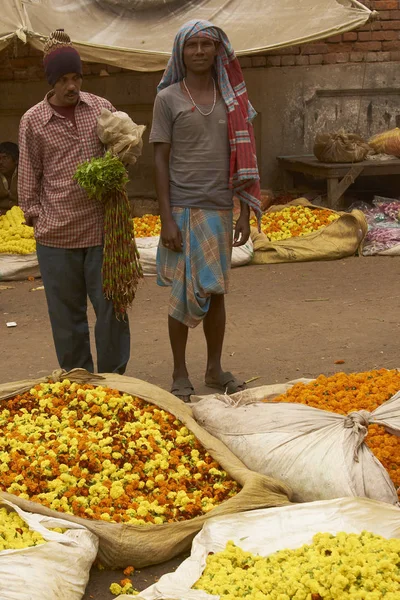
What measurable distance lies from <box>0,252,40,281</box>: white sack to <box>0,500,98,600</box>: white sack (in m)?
5.22

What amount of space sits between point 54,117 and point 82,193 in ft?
1.34

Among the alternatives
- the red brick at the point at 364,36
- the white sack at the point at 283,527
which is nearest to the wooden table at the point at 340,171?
the red brick at the point at 364,36

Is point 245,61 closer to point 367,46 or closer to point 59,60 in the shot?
point 367,46

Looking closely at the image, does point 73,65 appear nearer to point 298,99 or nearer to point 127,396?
point 127,396

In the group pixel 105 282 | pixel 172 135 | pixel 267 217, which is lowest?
pixel 267 217

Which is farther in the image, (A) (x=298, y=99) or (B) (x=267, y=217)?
(A) (x=298, y=99)

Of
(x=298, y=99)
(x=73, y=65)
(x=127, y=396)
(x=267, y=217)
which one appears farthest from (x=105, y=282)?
(x=298, y=99)

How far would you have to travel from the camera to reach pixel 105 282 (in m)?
4.85

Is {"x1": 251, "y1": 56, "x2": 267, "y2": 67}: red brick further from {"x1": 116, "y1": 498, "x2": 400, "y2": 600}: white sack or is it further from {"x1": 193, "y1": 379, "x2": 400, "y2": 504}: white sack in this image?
{"x1": 116, "y1": 498, "x2": 400, "y2": 600}: white sack

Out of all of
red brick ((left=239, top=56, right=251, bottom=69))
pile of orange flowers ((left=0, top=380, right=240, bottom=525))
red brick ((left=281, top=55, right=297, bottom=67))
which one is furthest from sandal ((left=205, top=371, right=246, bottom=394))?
red brick ((left=281, top=55, right=297, bottom=67))

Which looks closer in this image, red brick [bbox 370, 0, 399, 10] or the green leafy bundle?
the green leafy bundle

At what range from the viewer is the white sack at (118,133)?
481 centimetres

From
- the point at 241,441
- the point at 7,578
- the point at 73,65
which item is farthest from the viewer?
the point at 73,65

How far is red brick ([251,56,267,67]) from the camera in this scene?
1101 centimetres
